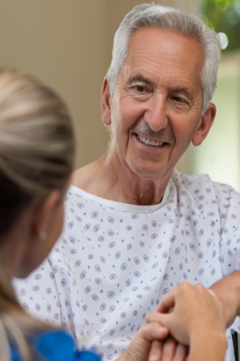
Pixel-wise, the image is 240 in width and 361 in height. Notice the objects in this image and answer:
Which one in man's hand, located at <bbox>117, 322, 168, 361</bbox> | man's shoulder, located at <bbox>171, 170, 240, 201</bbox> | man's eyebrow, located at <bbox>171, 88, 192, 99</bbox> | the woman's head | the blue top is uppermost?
man's eyebrow, located at <bbox>171, 88, 192, 99</bbox>

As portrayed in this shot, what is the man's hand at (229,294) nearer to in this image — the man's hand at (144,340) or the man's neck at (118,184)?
the man's hand at (144,340)

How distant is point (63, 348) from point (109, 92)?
100 cm

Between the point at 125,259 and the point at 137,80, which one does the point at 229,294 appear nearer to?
the point at 125,259

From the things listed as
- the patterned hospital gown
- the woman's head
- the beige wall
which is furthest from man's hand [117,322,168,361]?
the beige wall

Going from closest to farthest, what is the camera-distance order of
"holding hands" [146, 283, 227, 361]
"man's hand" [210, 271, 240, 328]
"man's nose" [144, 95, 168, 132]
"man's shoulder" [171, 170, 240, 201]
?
"holding hands" [146, 283, 227, 361], "man's hand" [210, 271, 240, 328], "man's nose" [144, 95, 168, 132], "man's shoulder" [171, 170, 240, 201]

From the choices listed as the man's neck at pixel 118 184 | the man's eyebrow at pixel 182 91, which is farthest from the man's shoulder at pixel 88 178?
the man's eyebrow at pixel 182 91

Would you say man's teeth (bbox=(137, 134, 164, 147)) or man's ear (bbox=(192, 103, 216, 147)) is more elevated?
man's ear (bbox=(192, 103, 216, 147))

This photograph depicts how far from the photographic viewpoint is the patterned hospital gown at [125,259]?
4.43 ft

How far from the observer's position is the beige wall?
103 inches

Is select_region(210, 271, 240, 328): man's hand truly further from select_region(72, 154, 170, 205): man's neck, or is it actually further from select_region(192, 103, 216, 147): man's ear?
select_region(192, 103, 216, 147): man's ear

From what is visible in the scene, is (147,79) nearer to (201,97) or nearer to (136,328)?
(201,97)

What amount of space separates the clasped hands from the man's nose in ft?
1.68

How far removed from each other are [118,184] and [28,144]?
90cm

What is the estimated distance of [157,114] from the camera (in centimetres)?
141
